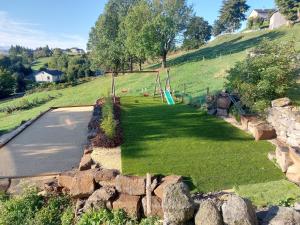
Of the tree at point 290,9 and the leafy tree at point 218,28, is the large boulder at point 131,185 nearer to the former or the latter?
the tree at point 290,9

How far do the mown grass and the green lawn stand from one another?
290 mm

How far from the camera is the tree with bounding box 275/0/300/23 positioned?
4681cm

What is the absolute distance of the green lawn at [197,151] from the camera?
854cm

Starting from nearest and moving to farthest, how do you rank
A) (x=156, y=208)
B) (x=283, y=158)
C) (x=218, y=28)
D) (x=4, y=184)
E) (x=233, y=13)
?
(x=156, y=208), (x=283, y=158), (x=4, y=184), (x=233, y=13), (x=218, y=28)

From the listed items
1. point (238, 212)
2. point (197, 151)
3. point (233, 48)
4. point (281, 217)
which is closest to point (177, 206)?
point (238, 212)

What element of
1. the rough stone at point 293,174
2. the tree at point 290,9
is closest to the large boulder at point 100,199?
the rough stone at point 293,174

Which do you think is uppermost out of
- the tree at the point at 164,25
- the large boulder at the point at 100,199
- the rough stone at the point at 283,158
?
the tree at the point at 164,25

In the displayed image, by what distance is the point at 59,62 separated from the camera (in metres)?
91.9

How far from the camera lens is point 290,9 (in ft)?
155

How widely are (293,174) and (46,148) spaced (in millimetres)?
8396

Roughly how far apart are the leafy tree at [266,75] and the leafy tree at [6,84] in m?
→ 55.5

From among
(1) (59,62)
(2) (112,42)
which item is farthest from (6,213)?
(1) (59,62)

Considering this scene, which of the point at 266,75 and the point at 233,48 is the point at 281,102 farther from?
the point at 233,48

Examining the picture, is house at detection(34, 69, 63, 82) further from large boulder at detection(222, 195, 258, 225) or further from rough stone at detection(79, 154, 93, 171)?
large boulder at detection(222, 195, 258, 225)
